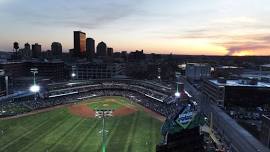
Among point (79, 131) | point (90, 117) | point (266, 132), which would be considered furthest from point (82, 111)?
point (266, 132)

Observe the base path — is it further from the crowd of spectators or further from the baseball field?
the crowd of spectators

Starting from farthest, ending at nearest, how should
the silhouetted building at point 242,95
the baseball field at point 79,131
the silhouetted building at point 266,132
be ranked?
the silhouetted building at point 242,95, the baseball field at point 79,131, the silhouetted building at point 266,132

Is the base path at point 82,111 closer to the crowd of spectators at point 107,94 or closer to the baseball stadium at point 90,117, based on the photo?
the baseball stadium at point 90,117

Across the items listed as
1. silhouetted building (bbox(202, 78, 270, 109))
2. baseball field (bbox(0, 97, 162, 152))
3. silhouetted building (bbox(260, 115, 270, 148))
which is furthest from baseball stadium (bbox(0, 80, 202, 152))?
silhouetted building (bbox(260, 115, 270, 148))

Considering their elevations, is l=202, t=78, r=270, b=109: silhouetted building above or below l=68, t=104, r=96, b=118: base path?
above

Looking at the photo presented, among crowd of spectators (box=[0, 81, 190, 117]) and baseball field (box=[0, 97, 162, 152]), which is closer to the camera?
baseball field (box=[0, 97, 162, 152])

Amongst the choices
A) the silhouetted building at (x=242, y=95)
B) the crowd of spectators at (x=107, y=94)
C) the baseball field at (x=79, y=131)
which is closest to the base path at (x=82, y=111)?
the baseball field at (x=79, y=131)

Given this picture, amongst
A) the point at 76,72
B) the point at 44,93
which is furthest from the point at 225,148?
the point at 76,72

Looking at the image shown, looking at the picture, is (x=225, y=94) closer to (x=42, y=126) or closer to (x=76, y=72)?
(x=42, y=126)
